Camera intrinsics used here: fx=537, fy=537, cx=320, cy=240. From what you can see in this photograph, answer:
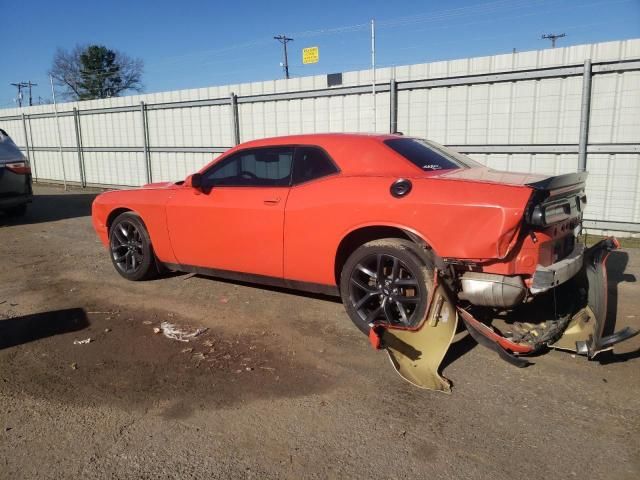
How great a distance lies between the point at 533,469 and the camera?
8.32 feet

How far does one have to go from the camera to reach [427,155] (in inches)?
177

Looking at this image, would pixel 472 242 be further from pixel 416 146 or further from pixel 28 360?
pixel 28 360

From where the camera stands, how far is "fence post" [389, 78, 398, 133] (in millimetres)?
9414

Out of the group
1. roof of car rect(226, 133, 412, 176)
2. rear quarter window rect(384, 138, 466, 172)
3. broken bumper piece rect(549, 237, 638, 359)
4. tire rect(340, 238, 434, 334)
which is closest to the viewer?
broken bumper piece rect(549, 237, 638, 359)

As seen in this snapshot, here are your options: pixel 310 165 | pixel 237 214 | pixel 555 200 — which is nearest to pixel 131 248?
pixel 237 214

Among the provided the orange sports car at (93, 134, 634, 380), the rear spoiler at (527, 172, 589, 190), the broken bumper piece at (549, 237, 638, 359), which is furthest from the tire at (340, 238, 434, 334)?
the broken bumper piece at (549, 237, 638, 359)

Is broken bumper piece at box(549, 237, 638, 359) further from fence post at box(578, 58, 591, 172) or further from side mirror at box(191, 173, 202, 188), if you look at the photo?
fence post at box(578, 58, 591, 172)

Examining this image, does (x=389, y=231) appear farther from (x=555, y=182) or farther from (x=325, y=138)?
(x=555, y=182)

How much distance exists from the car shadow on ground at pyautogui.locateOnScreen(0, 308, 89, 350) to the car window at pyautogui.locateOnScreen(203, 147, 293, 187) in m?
1.70

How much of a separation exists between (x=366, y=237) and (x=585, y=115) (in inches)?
202

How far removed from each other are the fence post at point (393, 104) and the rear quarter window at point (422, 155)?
490cm

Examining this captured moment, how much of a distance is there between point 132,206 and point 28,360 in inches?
87.7

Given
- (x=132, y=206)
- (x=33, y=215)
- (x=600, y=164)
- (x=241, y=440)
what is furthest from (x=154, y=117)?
(x=241, y=440)

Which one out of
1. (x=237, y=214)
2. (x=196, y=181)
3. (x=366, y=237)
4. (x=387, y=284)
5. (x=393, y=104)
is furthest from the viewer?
(x=393, y=104)
